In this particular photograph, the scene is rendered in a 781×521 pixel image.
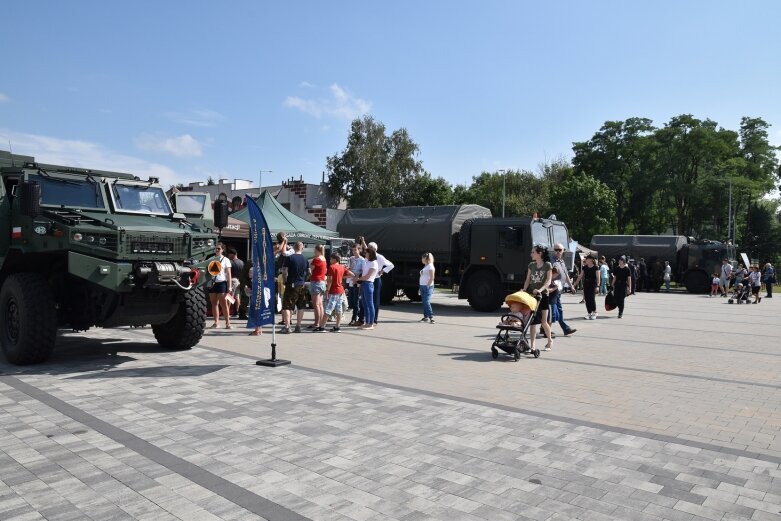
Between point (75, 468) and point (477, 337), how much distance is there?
28.8 feet

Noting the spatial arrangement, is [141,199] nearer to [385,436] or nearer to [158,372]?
[158,372]

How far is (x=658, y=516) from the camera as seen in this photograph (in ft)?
12.6

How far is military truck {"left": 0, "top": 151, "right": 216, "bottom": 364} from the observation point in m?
7.85

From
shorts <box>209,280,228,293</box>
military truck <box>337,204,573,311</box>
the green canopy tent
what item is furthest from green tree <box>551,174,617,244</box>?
shorts <box>209,280,228,293</box>

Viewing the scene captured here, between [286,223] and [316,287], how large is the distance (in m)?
5.71

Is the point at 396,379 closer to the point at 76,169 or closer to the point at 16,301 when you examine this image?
the point at 16,301

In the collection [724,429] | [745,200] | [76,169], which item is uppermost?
[745,200]

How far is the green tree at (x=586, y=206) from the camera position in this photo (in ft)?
160

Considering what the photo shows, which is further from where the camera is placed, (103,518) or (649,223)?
(649,223)

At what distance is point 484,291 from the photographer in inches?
702

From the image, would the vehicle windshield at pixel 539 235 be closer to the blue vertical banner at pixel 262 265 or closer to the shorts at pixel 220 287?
the shorts at pixel 220 287

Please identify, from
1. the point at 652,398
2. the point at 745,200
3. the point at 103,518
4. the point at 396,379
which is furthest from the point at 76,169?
the point at 745,200

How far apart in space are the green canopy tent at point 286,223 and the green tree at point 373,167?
33952mm

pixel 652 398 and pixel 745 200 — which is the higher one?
pixel 745 200
